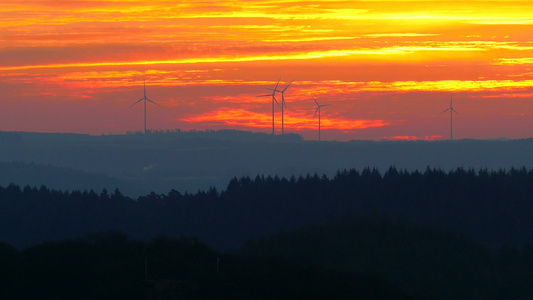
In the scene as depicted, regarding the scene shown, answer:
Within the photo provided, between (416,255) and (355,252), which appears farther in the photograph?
(416,255)

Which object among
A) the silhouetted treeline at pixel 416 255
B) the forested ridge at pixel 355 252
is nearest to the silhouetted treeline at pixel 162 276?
the forested ridge at pixel 355 252

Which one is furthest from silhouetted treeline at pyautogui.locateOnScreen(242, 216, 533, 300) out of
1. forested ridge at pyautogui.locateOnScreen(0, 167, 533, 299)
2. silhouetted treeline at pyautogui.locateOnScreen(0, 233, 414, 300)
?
silhouetted treeline at pyautogui.locateOnScreen(0, 233, 414, 300)

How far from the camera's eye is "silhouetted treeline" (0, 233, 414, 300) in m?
80.5

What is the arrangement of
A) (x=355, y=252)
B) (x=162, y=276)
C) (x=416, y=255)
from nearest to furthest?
(x=162, y=276) → (x=355, y=252) → (x=416, y=255)

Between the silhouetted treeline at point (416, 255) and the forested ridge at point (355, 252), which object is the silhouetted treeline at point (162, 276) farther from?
the silhouetted treeline at point (416, 255)

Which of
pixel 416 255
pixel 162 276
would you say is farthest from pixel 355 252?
pixel 162 276

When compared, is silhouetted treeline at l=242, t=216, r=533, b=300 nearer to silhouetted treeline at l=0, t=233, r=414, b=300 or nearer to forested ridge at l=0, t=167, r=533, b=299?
forested ridge at l=0, t=167, r=533, b=299

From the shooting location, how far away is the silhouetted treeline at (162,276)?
80500 millimetres

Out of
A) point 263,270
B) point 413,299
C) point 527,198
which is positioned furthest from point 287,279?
point 527,198

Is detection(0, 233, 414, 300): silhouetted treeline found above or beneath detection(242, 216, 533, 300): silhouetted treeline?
above

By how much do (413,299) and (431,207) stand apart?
347ft

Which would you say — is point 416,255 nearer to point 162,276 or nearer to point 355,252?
point 355,252

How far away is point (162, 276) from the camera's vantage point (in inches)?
3280

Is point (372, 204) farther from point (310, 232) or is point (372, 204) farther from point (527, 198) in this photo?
point (310, 232)
